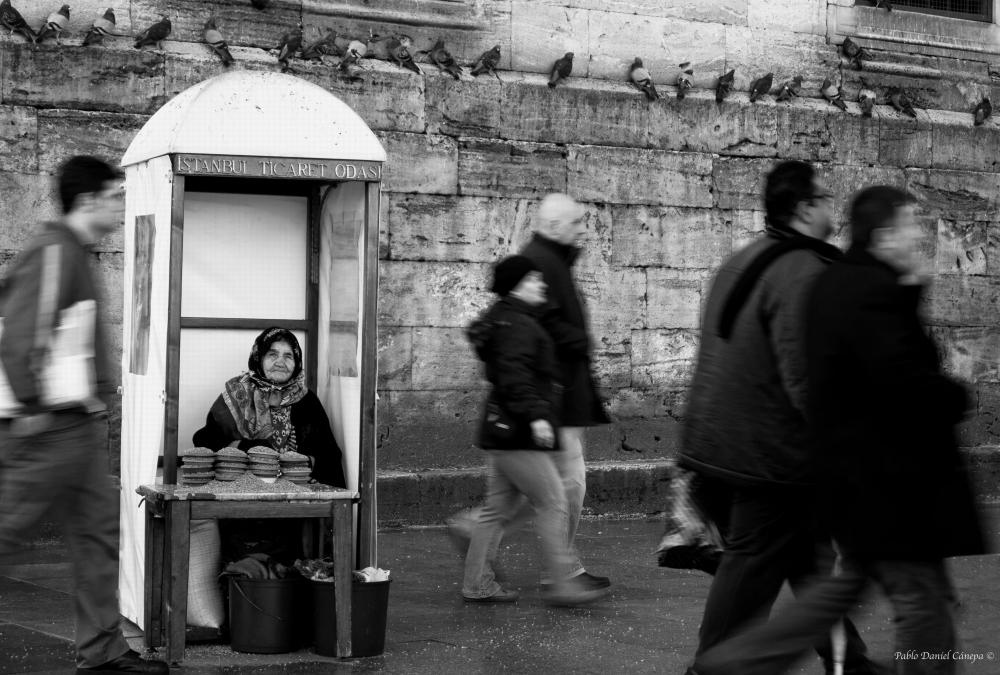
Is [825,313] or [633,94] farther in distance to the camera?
[633,94]

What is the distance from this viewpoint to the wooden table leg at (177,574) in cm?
545

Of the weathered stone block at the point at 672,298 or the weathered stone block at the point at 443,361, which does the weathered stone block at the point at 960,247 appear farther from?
the weathered stone block at the point at 443,361

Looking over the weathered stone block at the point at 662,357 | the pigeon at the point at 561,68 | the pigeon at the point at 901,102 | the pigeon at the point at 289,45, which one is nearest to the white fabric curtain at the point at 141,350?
the pigeon at the point at 289,45

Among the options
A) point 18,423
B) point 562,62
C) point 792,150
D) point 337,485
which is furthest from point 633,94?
point 18,423

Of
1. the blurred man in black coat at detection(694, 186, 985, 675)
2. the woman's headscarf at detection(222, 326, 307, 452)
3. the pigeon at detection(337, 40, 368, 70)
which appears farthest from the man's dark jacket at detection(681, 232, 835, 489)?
the pigeon at detection(337, 40, 368, 70)

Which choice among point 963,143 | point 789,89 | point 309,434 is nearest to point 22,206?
point 309,434

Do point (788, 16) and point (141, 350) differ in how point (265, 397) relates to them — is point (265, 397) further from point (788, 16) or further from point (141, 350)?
point (788, 16)

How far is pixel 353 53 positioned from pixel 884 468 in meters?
6.53

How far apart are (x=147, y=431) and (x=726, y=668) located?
9.00ft

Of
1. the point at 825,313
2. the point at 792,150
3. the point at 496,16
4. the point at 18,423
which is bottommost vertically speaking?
the point at 18,423

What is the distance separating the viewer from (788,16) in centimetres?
1152

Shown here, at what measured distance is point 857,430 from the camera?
4.02 m

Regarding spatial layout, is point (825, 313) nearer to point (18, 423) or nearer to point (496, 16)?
point (18, 423)

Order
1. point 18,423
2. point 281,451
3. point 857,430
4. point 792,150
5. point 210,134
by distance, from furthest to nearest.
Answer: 1. point 792,150
2. point 281,451
3. point 210,134
4. point 18,423
5. point 857,430
